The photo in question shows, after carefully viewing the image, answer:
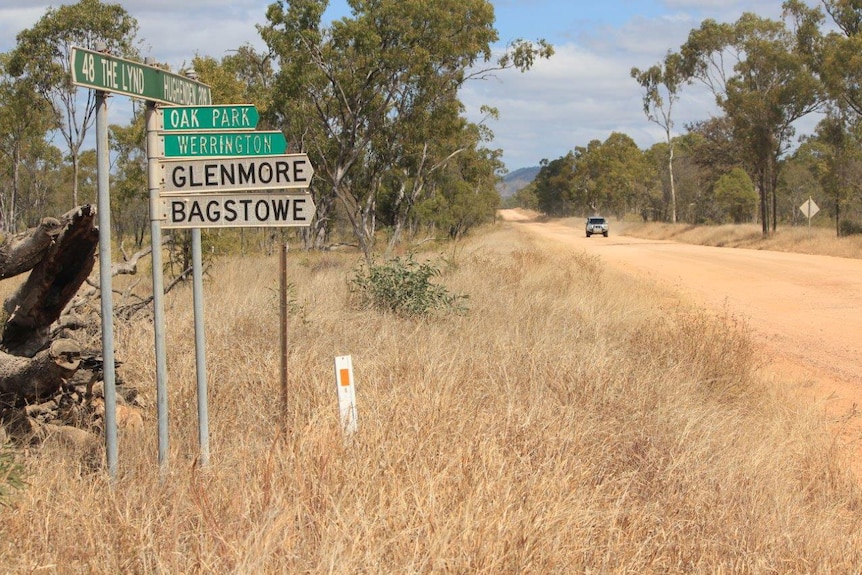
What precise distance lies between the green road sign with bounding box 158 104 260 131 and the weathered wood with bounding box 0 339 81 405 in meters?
1.46

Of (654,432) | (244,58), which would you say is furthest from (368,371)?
(244,58)

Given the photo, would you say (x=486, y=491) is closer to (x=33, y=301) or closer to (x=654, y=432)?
(x=654, y=432)

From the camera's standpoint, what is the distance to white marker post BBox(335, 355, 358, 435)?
15.3ft

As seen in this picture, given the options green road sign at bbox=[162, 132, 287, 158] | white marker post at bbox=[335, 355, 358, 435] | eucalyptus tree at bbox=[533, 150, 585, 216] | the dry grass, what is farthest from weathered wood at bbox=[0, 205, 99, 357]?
eucalyptus tree at bbox=[533, 150, 585, 216]

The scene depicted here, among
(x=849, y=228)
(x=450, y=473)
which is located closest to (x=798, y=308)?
(x=450, y=473)

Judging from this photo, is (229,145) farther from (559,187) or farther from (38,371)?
(559,187)

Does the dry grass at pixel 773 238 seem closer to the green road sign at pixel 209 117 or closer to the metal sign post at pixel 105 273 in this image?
the green road sign at pixel 209 117

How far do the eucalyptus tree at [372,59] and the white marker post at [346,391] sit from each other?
12.5 meters

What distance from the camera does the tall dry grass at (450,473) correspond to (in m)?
3.40

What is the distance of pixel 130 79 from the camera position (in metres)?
4.31

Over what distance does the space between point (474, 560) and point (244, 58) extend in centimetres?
3050

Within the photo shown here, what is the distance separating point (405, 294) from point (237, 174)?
5.15m

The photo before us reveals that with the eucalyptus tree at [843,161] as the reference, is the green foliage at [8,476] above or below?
below

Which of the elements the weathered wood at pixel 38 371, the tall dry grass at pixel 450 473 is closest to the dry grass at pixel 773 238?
the tall dry grass at pixel 450 473
